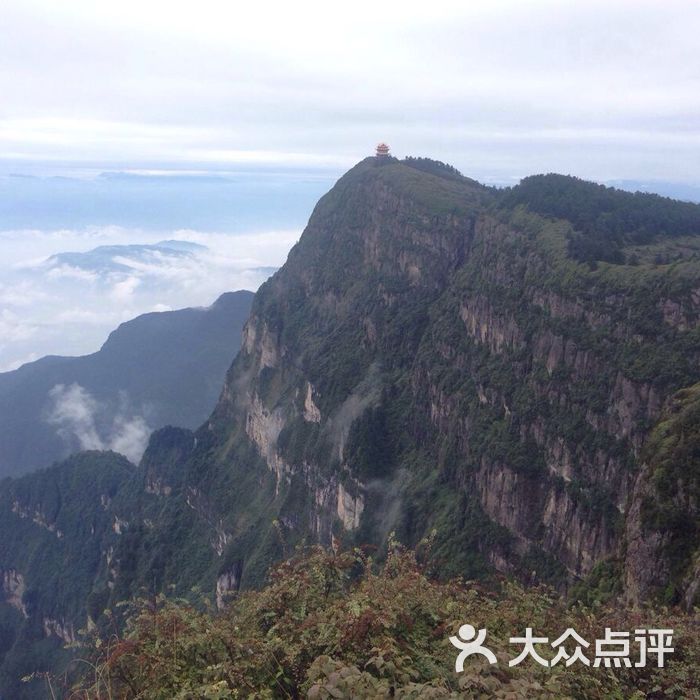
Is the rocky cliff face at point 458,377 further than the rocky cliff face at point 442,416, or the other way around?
the rocky cliff face at point 458,377

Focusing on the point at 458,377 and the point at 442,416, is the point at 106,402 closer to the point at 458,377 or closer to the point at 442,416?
the point at 442,416

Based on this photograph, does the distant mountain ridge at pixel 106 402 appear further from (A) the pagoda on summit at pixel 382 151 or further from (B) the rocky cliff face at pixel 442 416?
(A) the pagoda on summit at pixel 382 151

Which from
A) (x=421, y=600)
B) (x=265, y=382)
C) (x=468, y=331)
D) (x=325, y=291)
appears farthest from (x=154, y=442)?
(x=421, y=600)

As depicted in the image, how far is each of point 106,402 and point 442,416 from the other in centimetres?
14334

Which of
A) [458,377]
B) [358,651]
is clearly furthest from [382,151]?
[358,651]

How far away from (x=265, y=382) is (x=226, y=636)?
8645cm

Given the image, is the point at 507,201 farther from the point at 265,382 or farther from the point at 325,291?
the point at 265,382

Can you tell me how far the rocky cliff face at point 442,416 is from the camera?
38.8 metres

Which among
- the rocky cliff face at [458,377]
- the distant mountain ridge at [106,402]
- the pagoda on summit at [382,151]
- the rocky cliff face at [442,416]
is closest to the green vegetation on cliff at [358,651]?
the rocky cliff face at [442,416]

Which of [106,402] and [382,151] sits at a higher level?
[382,151]

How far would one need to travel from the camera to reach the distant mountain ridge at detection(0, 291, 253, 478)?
17212 centimetres

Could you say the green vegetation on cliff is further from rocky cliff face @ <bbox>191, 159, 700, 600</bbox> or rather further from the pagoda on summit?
the pagoda on summit

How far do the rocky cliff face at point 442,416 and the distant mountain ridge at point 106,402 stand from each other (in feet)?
178

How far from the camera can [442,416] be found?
6219cm
